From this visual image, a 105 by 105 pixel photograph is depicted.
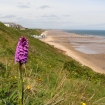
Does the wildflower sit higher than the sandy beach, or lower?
higher

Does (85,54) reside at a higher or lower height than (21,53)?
lower

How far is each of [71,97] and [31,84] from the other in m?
0.86

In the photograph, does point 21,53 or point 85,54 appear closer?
point 21,53

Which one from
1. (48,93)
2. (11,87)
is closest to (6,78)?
(11,87)

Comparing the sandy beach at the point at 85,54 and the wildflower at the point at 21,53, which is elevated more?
the wildflower at the point at 21,53

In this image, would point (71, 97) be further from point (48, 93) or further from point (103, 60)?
point (103, 60)

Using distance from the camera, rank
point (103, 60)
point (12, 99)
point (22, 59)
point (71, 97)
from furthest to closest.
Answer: point (103, 60), point (71, 97), point (12, 99), point (22, 59)

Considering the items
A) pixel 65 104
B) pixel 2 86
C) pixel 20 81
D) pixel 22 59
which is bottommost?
pixel 65 104

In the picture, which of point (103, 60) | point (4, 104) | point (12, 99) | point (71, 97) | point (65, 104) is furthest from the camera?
point (103, 60)

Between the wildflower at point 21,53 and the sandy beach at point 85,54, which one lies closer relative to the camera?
the wildflower at point 21,53

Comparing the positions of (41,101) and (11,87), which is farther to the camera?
(11,87)

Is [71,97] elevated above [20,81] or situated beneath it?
situated beneath

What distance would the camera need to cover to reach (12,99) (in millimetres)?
3947

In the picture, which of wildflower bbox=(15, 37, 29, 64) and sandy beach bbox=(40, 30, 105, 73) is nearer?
wildflower bbox=(15, 37, 29, 64)
